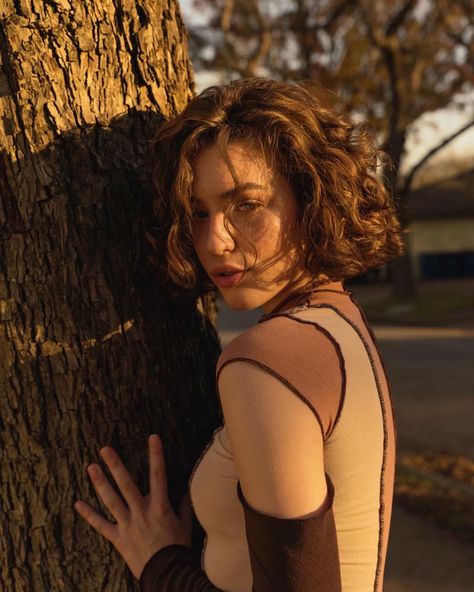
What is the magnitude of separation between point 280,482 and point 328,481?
0.44 feet

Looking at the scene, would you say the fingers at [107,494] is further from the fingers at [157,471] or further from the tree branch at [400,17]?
the tree branch at [400,17]

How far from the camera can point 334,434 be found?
3.85 feet

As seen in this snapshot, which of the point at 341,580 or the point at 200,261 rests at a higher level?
the point at 200,261

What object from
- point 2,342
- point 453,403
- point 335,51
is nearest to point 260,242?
point 2,342

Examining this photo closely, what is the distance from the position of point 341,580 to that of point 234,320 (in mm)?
18741

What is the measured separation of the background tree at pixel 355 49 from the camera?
11.1 meters

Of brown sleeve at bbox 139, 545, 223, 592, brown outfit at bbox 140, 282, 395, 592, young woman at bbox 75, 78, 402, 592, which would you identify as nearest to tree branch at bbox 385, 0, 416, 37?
young woman at bbox 75, 78, 402, 592

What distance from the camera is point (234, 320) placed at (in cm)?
2002

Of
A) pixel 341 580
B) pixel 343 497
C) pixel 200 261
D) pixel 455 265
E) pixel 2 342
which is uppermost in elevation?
pixel 200 261

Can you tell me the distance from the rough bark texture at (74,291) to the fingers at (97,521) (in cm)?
3

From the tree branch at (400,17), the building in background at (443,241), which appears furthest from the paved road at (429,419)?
the building in background at (443,241)

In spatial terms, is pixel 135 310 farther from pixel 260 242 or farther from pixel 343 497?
pixel 343 497

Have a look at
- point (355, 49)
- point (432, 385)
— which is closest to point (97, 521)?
point (432, 385)

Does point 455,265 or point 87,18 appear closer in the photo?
point 87,18
